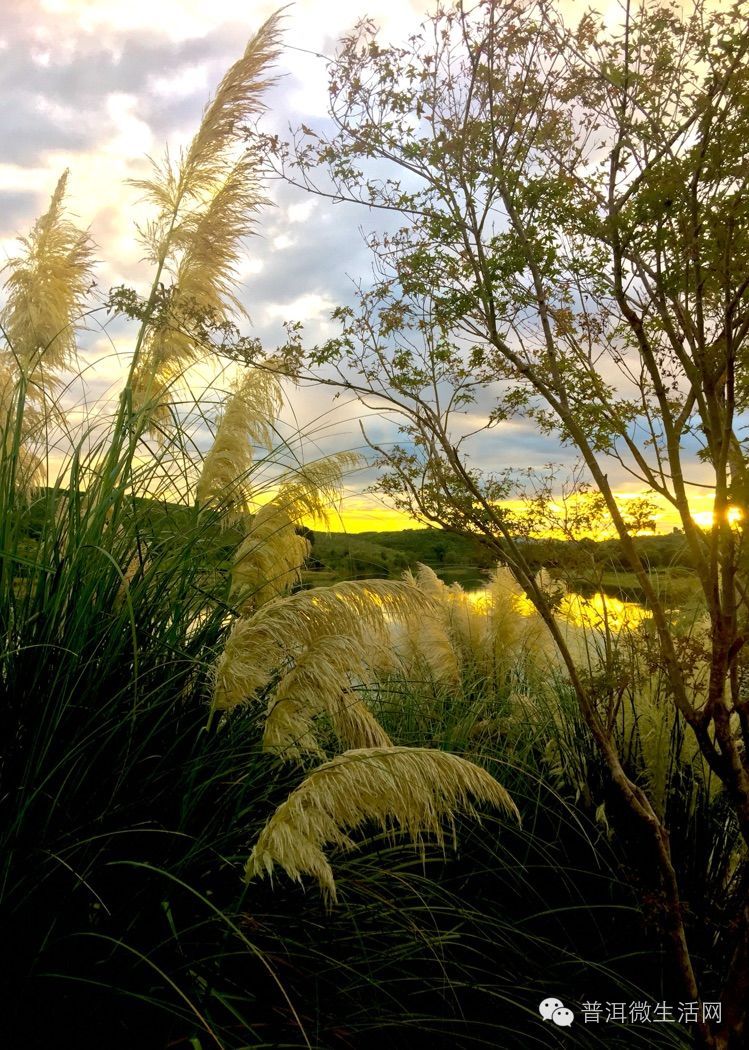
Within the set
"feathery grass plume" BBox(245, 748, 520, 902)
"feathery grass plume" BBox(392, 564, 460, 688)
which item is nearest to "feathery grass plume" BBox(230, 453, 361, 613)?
"feathery grass plume" BBox(392, 564, 460, 688)

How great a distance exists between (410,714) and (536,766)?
31.9 inches

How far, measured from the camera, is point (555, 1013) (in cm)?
304

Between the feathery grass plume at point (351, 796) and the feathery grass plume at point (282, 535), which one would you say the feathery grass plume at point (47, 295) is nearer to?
the feathery grass plume at point (282, 535)

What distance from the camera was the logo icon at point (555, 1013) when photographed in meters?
3.02

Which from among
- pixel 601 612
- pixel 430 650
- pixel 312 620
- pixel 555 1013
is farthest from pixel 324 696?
pixel 430 650

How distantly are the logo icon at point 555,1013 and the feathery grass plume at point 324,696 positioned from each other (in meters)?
1.14

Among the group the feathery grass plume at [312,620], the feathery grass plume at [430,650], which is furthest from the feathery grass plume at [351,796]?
the feathery grass plume at [430,650]

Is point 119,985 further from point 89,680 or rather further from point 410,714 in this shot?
point 410,714

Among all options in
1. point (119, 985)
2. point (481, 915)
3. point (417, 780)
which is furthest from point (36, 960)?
point (481, 915)

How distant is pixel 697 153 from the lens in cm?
343

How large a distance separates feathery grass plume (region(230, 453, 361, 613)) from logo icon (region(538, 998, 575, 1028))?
2130 mm

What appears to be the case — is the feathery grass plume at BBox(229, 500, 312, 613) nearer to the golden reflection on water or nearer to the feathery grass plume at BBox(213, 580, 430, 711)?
the golden reflection on water

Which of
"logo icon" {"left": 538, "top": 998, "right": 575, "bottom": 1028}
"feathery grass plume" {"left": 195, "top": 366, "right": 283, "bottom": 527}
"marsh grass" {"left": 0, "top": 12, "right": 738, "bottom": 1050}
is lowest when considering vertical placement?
"logo icon" {"left": 538, "top": 998, "right": 575, "bottom": 1028}

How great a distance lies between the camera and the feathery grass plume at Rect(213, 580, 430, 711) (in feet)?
8.95
